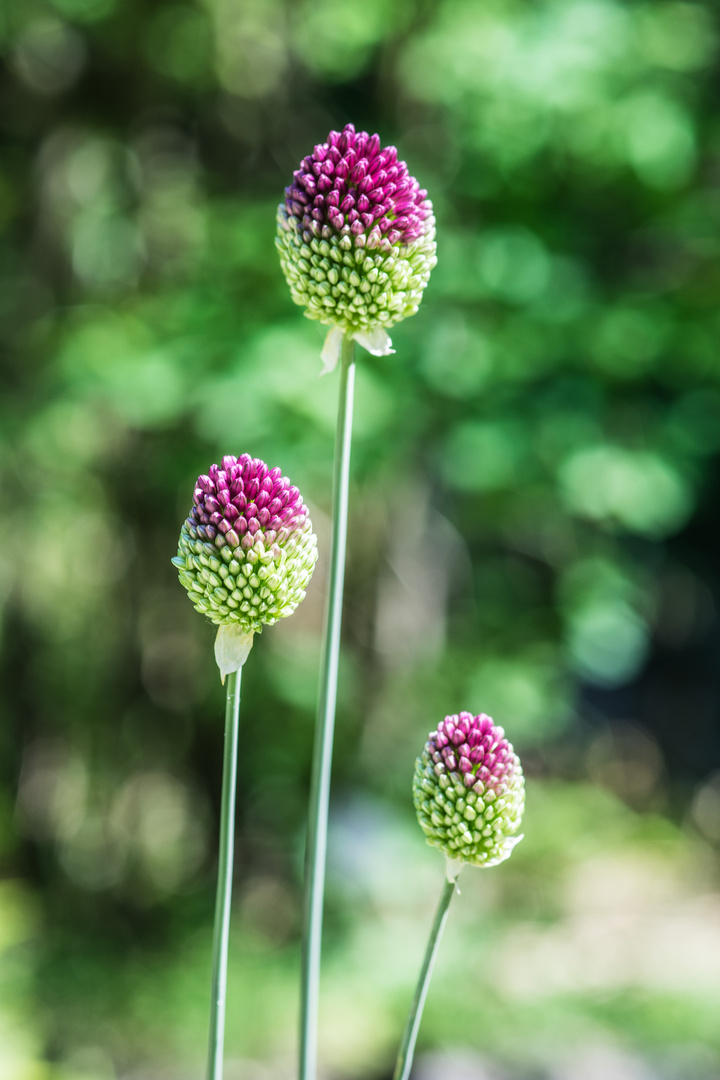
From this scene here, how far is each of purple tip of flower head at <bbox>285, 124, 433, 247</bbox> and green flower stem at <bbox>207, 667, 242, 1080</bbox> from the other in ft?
0.70

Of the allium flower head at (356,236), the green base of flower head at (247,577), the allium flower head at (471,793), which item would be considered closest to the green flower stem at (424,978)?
the allium flower head at (471,793)

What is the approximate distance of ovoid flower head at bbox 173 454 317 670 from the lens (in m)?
0.40

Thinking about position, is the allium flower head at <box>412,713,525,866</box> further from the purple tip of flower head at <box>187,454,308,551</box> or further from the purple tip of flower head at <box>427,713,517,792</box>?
the purple tip of flower head at <box>187,454,308,551</box>

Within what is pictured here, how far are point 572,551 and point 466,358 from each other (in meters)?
1.08

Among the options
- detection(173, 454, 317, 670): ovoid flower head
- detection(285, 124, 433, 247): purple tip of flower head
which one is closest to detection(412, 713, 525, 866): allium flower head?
detection(173, 454, 317, 670): ovoid flower head

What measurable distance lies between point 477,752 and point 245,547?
0.47 ft

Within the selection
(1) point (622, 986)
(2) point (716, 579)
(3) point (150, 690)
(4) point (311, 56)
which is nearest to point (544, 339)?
(4) point (311, 56)

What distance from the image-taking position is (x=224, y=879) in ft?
1.17

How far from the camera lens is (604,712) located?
13.5 feet

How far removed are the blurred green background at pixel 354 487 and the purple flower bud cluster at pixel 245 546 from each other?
4.71 ft

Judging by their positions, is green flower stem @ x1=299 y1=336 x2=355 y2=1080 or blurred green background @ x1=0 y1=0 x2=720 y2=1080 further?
blurred green background @ x1=0 y1=0 x2=720 y2=1080

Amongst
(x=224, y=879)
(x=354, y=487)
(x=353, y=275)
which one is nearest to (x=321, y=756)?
(x=224, y=879)

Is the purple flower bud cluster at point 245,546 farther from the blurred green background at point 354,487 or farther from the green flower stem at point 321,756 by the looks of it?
the blurred green background at point 354,487

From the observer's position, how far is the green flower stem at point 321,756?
0.38 m
